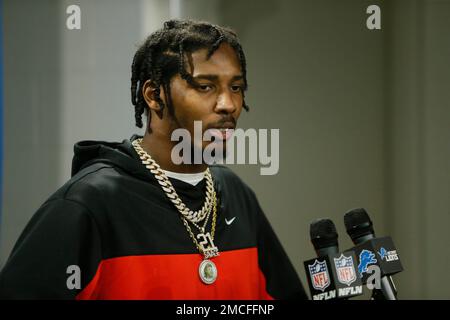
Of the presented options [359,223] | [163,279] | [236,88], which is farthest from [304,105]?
[163,279]

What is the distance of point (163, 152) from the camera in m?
1.75

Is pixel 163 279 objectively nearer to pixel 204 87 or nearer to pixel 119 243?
pixel 119 243

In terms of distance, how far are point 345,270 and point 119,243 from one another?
521 mm

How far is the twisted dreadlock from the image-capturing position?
169cm

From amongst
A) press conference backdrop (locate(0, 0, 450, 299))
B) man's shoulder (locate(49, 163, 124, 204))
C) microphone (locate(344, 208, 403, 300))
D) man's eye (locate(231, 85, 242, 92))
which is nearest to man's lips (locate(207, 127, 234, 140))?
man's eye (locate(231, 85, 242, 92))

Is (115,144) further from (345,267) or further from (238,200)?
(345,267)

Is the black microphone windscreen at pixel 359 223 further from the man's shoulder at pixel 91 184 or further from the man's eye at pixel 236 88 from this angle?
the man's shoulder at pixel 91 184

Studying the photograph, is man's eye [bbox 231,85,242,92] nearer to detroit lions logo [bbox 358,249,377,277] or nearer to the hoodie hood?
the hoodie hood

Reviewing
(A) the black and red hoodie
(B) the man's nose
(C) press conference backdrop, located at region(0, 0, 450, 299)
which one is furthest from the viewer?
(C) press conference backdrop, located at region(0, 0, 450, 299)

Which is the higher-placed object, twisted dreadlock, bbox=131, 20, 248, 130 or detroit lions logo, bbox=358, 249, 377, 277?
twisted dreadlock, bbox=131, 20, 248, 130

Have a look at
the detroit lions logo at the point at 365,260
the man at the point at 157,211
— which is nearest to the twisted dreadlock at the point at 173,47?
the man at the point at 157,211

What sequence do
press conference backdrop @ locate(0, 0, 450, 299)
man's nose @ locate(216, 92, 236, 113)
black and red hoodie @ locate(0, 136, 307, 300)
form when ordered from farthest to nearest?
press conference backdrop @ locate(0, 0, 450, 299) → man's nose @ locate(216, 92, 236, 113) → black and red hoodie @ locate(0, 136, 307, 300)
